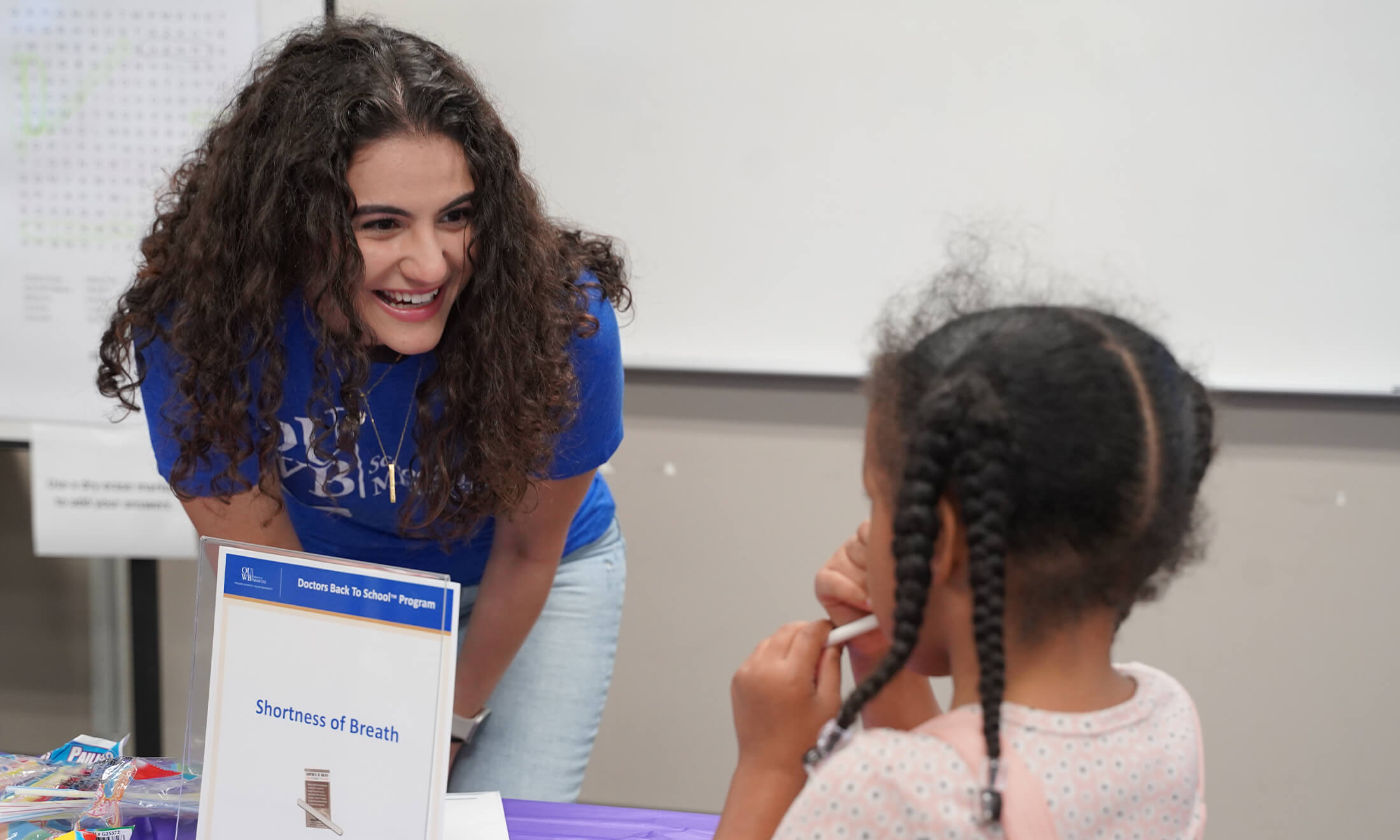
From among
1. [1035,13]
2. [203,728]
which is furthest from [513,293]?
[1035,13]

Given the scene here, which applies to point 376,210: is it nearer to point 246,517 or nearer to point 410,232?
point 410,232

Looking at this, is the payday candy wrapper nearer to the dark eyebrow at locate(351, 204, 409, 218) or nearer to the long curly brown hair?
the long curly brown hair

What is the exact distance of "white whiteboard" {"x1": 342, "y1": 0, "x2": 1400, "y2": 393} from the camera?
1.73 metres

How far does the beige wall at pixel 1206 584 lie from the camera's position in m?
1.86

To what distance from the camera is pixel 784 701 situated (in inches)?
29.8

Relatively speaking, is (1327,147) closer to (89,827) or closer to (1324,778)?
(1324,778)

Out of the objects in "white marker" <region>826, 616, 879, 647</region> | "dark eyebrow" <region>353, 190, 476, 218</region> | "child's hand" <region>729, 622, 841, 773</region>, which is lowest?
"child's hand" <region>729, 622, 841, 773</region>

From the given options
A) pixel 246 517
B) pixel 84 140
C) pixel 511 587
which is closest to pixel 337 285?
pixel 246 517

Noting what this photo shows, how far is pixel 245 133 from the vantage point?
107cm

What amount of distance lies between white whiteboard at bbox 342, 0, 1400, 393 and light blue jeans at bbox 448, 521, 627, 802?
57 centimetres

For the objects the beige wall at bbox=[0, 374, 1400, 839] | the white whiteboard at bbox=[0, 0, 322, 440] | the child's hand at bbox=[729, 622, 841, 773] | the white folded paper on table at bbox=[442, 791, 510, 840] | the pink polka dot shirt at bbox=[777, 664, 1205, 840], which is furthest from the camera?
the beige wall at bbox=[0, 374, 1400, 839]

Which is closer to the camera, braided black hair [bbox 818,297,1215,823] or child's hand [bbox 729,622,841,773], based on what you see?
braided black hair [bbox 818,297,1215,823]

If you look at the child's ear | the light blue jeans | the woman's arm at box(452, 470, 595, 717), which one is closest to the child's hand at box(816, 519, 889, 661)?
the child's ear

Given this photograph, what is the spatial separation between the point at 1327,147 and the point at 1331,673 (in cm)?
94
